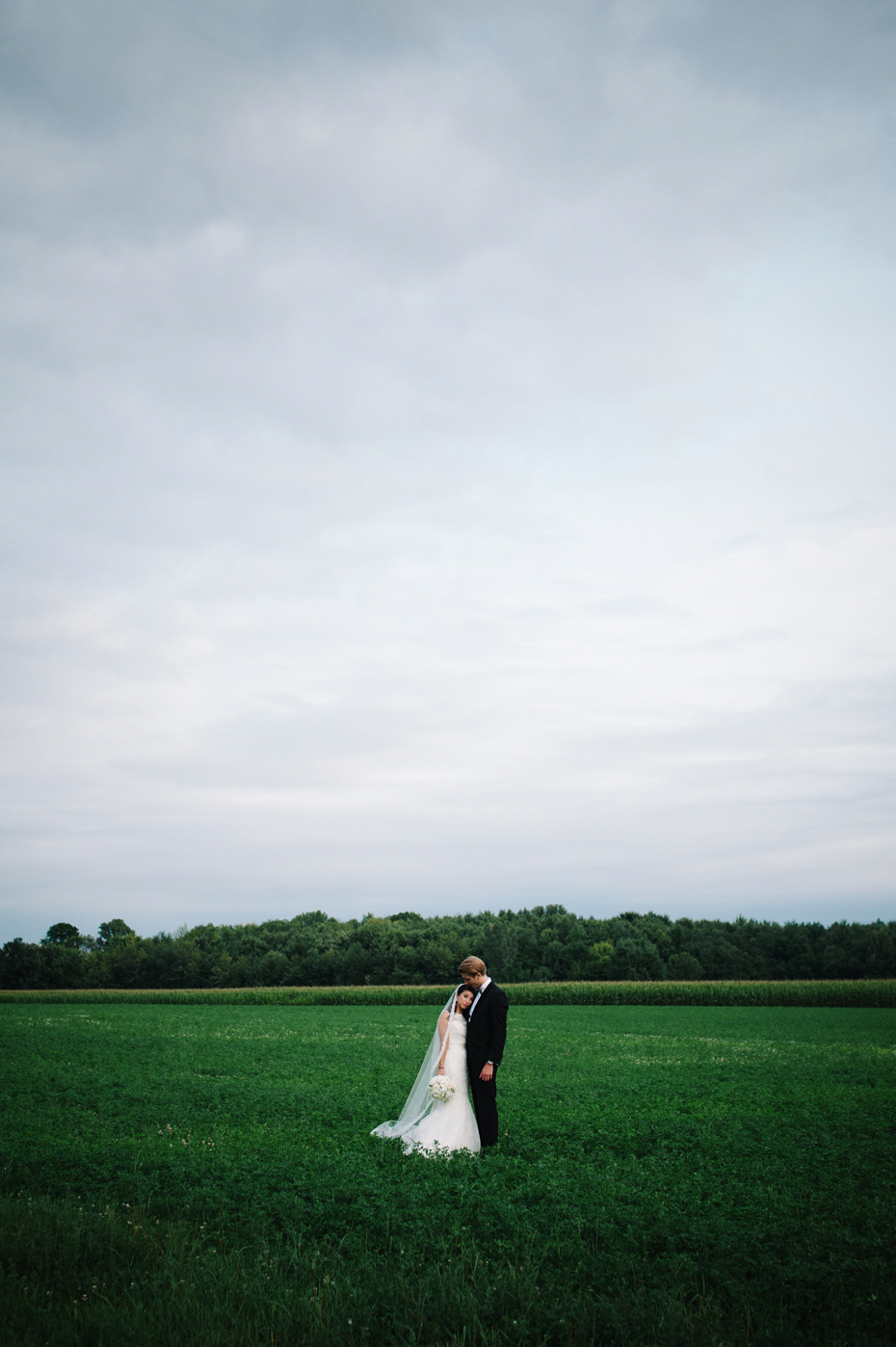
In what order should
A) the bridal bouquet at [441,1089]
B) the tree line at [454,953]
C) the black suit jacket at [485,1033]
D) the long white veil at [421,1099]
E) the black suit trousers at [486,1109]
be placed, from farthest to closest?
the tree line at [454,953] < the long white veil at [421,1099] < the black suit trousers at [486,1109] < the black suit jacket at [485,1033] < the bridal bouquet at [441,1089]

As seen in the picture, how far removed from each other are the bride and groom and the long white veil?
0.03 meters

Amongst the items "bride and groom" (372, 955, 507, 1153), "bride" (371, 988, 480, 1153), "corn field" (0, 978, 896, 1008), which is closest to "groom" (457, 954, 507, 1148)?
"bride and groom" (372, 955, 507, 1153)

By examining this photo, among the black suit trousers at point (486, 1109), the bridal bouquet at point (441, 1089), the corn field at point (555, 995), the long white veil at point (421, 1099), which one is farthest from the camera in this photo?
the corn field at point (555, 995)

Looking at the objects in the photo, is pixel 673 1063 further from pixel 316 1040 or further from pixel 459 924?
pixel 459 924

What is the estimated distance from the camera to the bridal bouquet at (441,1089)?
10828mm

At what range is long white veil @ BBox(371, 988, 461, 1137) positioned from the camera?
1147cm

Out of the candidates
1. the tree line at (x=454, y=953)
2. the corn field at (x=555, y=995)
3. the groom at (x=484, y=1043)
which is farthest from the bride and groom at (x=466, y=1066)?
the tree line at (x=454, y=953)

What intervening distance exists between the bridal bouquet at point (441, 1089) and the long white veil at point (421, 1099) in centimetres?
34

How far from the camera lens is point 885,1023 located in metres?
41.2

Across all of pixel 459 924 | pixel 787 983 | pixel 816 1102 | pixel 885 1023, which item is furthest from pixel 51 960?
pixel 816 1102

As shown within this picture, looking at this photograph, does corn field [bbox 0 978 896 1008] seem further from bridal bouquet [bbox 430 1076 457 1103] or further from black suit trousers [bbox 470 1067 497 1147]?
bridal bouquet [bbox 430 1076 457 1103]

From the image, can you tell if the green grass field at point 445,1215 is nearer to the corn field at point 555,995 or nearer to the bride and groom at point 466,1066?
the bride and groom at point 466,1066

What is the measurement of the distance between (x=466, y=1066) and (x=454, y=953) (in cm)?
8977

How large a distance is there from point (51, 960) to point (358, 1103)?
112934mm
